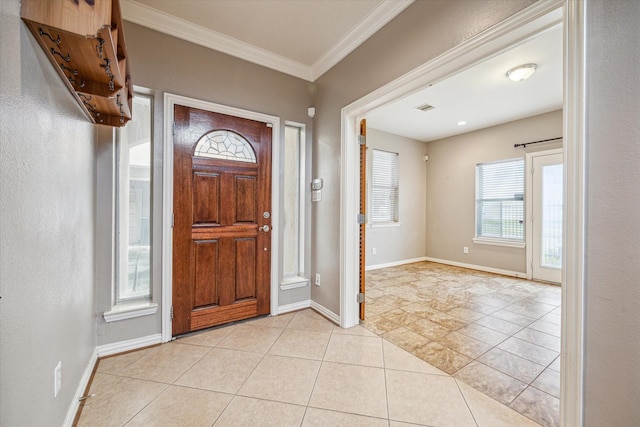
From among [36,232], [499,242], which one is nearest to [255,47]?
[36,232]

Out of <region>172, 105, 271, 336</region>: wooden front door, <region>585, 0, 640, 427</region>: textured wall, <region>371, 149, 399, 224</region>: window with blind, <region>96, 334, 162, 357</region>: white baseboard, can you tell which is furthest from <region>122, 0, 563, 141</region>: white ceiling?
<region>96, 334, 162, 357</region>: white baseboard

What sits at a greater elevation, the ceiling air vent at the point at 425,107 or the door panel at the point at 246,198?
the ceiling air vent at the point at 425,107

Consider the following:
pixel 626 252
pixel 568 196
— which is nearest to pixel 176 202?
pixel 568 196

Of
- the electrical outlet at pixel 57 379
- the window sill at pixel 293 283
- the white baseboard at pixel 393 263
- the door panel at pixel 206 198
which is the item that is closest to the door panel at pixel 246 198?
the door panel at pixel 206 198

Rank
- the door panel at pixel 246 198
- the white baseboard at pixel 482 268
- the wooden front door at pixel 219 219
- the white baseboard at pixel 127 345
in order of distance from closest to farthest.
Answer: the white baseboard at pixel 127 345 → the wooden front door at pixel 219 219 → the door panel at pixel 246 198 → the white baseboard at pixel 482 268

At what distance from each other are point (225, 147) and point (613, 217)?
264 cm

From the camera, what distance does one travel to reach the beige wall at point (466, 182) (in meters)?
4.43

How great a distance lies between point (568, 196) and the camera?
1.16 m

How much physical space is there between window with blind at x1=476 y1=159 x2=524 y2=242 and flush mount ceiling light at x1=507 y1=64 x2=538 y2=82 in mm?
2078

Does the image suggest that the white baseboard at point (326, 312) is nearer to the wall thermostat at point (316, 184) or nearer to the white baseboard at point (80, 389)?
the wall thermostat at point (316, 184)

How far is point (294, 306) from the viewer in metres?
2.91

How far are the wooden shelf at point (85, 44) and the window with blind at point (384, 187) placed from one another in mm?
4193

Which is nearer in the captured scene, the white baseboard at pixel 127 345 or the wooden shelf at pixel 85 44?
the wooden shelf at pixel 85 44

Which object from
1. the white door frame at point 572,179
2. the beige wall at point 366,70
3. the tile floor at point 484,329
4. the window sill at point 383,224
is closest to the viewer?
the white door frame at point 572,179
